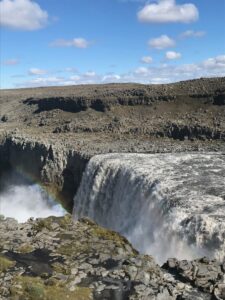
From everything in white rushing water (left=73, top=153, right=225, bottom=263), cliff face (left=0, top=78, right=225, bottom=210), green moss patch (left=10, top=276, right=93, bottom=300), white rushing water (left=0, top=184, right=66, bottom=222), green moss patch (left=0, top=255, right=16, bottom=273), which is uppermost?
cliff face (left=0, top=78, right=225, bottom=210)

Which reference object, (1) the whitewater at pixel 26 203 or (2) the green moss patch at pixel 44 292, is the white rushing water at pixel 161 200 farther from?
(2) the green moss patch at pixel 44 292

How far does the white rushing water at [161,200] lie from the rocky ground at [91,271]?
348 centimetres

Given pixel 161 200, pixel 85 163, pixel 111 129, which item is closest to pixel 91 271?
pixel 161 200

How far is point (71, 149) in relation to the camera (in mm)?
71375

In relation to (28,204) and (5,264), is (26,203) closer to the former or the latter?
(28,204)

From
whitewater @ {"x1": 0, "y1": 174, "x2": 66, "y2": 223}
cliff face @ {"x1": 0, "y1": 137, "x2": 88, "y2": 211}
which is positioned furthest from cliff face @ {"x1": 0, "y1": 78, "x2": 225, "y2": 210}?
whitewater @ {"x1": 0, "y1": 174, "x2": 66, "y2": 223}

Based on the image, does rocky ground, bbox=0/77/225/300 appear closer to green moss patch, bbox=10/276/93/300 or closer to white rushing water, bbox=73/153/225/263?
green moss patch, bbox=10/276/93/300

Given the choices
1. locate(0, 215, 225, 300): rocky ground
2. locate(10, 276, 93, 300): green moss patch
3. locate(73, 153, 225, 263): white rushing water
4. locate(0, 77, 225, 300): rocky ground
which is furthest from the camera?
locate(73, 153, 225, 263): white rushing water

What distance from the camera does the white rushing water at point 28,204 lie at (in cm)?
7012

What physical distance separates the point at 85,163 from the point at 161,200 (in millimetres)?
23521

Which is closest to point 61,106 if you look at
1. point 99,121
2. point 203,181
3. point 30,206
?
point 99,121

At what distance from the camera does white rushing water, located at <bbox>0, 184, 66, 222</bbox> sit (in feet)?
230

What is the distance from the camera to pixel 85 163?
66.4 meters

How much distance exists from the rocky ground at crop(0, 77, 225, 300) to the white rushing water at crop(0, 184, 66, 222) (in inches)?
67.2
